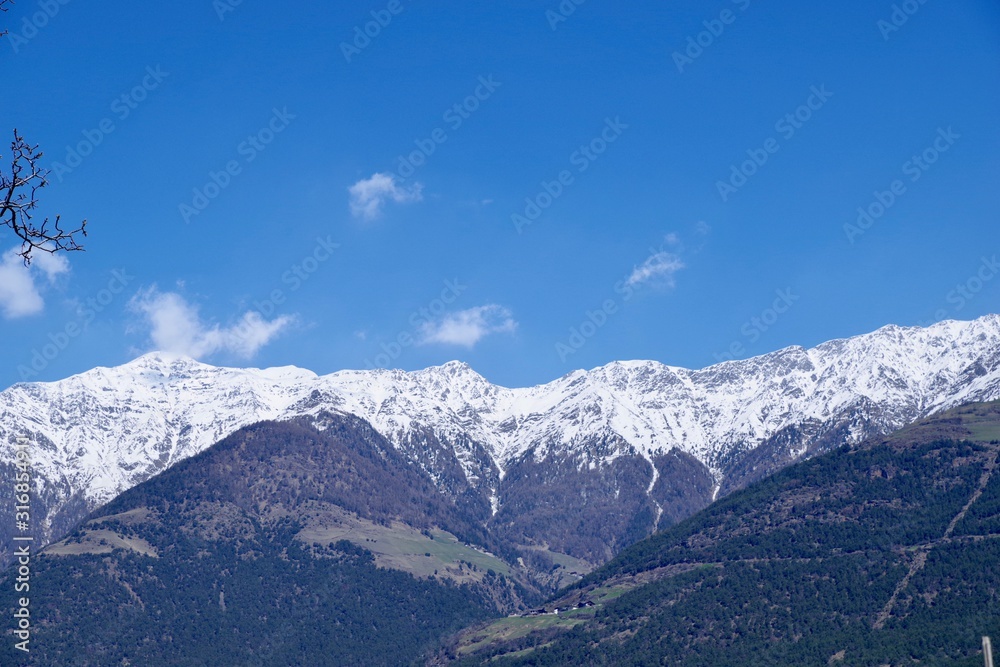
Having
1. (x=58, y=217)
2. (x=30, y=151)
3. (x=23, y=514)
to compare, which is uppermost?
(x=23, y=514)

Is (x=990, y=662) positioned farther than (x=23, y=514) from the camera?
No

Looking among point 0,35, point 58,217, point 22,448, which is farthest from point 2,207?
point 22,448

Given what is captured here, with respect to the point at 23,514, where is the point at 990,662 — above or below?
below

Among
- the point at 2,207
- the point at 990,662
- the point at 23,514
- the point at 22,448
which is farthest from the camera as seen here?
the point at 22,448

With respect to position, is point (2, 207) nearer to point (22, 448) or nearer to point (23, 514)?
point (23, 514)

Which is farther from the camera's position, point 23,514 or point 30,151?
point 23,514

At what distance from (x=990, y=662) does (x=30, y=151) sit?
61.6 ft

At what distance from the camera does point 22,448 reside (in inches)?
5743

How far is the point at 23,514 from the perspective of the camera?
5330 inches

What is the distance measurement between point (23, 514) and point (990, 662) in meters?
134

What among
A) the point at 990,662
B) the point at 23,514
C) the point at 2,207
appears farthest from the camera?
the point at 23,514

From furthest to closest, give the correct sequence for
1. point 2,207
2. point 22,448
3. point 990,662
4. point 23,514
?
point 22,448, point 23,514, point 2,207, point 990,662

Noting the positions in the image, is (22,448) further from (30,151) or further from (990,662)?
(990,662)

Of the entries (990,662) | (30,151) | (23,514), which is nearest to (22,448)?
(23,514)
